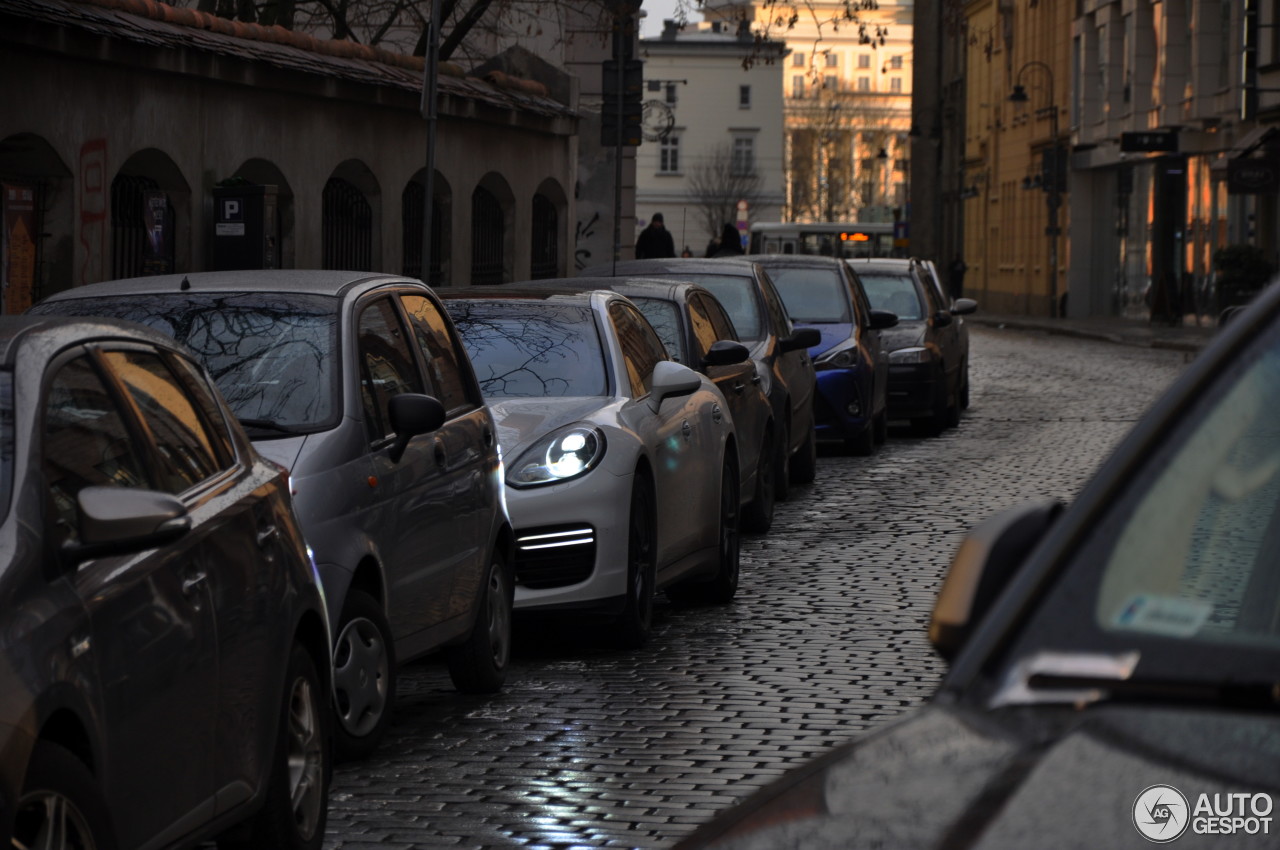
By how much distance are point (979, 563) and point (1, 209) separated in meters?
12.0

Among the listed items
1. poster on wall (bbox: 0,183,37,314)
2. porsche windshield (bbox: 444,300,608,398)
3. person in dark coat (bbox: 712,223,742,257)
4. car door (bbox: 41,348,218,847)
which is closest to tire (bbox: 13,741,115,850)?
car door (bbox: 41,348,218,847)

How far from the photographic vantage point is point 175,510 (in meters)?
4.53

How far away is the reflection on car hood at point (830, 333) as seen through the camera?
18.6 m

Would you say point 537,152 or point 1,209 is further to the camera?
point 537,152

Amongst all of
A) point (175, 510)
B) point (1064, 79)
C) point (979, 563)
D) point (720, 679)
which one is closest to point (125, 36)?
point (720, 679)

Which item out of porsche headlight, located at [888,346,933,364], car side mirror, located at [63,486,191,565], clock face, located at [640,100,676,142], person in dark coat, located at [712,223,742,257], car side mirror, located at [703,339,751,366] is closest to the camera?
car side mirror, located at [63,486,191,565]

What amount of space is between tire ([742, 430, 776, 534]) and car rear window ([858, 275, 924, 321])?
8385mm

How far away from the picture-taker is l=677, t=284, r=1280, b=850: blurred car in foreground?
218 centimetres

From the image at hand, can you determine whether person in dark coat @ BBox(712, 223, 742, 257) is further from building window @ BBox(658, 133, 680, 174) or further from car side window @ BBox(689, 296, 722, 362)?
building window @ BBox(658, 133, 680, 174)

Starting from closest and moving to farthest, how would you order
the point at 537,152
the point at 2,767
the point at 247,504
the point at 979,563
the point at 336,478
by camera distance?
the point at 979,563, the point at 2,767, the point at 247,504, the point at 336,478, the point at 537,152

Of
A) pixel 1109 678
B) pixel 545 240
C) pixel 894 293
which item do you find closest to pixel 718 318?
pixel 894 293

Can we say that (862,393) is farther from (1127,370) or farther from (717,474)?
(1127,370)

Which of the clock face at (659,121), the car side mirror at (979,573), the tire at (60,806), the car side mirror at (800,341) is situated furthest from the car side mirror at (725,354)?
the clock face at (659,121)

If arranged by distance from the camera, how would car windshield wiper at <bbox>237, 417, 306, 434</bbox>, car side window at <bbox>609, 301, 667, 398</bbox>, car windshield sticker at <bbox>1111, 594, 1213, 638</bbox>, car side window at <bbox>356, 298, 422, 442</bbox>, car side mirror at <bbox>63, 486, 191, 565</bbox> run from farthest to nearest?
car side window at <bbox>609, 301, 667, 398</bbox>
car side window at <bbox>356, 298, 422, 442</bbox>
car windshield wiper at <bbox>237, 417, 306, 434</bbox>
car side mirror at <bbox>63, 486, 191, 565</bbox>
car windshield sticker at <bbox>1111, 594, 1213, 638</bbox>
